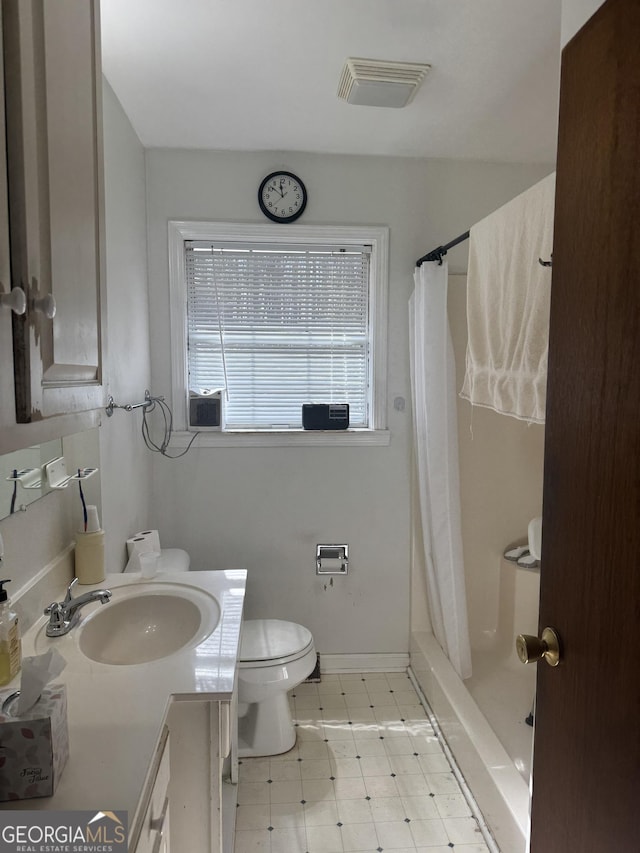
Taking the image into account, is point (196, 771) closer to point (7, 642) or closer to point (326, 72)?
point (7, 642)

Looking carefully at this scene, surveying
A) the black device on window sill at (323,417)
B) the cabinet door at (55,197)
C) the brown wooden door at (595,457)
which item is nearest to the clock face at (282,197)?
the black device on window sill at (323,417)

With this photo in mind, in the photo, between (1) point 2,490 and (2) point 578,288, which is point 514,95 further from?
(1) point 2,490

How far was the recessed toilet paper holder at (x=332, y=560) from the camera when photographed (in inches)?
105

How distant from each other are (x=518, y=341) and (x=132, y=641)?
142 centimetres

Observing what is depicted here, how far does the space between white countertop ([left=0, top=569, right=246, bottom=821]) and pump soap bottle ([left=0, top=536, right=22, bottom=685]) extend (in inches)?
0.9

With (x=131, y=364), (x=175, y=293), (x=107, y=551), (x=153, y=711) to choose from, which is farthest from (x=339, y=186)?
(x=153, y=711)

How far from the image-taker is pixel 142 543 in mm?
2105

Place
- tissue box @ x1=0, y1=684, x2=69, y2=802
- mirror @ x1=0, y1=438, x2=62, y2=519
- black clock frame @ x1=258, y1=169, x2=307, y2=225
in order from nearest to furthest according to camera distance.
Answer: tissue box @ x1=0, y1=684, x2=69, y2=802 → mirror @ x1=0, y1=438, x2=62, y2=519 → black clock frame @ x1=258, y1=169, x2=307, y2=225

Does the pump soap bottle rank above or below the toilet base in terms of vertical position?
above

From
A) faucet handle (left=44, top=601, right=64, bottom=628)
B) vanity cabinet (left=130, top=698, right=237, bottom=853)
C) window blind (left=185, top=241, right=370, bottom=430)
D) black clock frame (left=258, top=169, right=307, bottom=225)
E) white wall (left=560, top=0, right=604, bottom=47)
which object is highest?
black clock frame (left=258, top=169, right=307, bottom=225)

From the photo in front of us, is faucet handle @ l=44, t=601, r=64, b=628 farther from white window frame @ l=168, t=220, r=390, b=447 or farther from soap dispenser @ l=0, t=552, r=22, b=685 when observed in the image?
white window frame @ l=168, t=220, r=390, b=447

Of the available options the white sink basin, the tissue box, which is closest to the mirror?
the white sink basin

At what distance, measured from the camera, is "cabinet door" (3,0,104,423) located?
2.28 feet

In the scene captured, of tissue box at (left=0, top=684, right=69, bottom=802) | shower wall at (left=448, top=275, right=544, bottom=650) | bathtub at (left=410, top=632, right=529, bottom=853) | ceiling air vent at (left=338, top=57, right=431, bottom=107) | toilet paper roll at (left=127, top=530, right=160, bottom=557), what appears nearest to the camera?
tissue box at (left=0, top=684, right=69, bottom=802)
